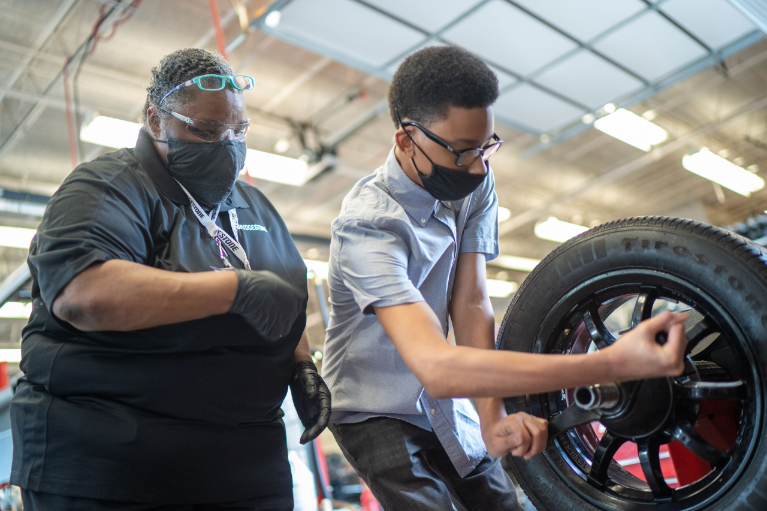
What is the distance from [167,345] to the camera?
4.17 feet

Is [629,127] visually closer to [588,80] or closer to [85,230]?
[588,80]

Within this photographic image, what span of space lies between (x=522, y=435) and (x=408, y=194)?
0.58 metres

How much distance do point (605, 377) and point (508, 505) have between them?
1.89 ft

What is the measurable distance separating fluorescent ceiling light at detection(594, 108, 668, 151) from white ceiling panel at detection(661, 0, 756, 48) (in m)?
1.40

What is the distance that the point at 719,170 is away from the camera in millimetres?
9570

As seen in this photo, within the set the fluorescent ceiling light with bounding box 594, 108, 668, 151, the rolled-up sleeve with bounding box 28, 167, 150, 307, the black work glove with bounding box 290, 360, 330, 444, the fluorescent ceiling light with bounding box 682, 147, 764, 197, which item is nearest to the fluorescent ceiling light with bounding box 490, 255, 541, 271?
the fluorescent ceiling light with bounding box 682, 147, 764, 197

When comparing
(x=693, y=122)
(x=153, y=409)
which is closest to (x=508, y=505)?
(x=153, y=409)

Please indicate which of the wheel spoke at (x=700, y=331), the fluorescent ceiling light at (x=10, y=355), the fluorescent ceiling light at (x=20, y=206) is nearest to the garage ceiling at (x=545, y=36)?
the fluorescent ceiling light at (x=20, y=206)

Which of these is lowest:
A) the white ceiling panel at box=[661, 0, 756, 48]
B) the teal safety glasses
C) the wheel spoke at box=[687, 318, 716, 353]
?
the wheel spoke at box=[687, 318, 716, 353]

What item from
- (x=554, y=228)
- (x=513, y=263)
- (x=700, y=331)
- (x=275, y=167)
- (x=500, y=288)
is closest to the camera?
(x=700, y=331)

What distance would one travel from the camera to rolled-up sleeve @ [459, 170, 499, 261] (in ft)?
5.07

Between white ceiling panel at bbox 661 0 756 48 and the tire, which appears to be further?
white ceiling panel at bbox 661 0 756 48

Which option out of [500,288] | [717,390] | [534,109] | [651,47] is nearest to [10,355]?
[500,288]

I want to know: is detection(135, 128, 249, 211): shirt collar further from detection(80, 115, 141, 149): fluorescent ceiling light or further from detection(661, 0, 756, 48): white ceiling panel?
detection(661, 0, 756, 48): white ceiling panel
